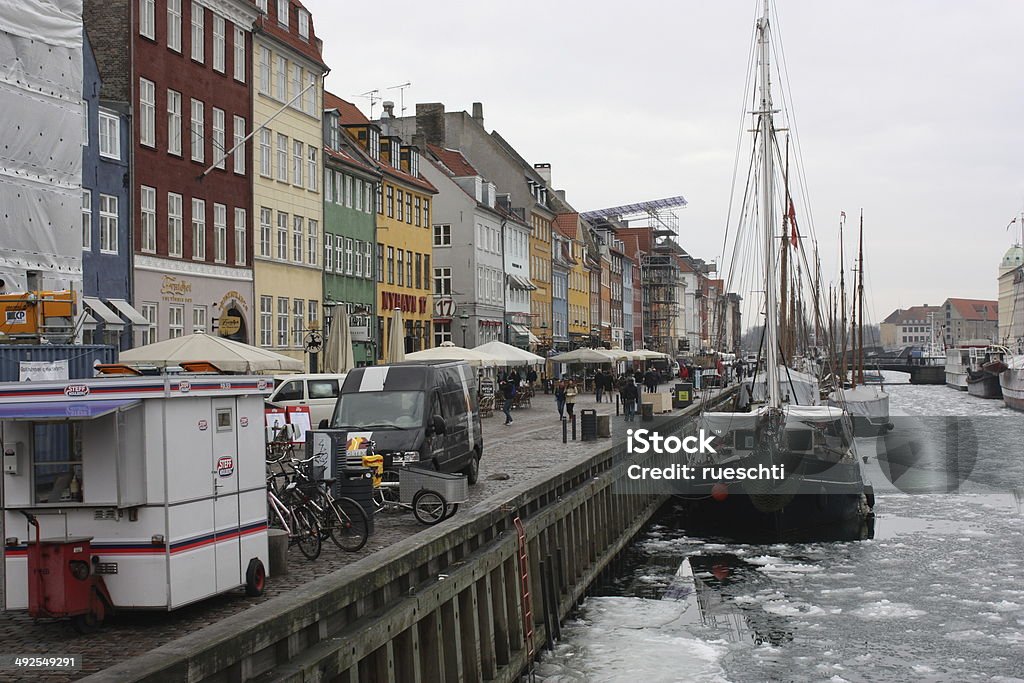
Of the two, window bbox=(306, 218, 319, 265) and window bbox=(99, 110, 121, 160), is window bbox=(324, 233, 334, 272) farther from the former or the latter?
window bbox=(99, 110, 121, 160)

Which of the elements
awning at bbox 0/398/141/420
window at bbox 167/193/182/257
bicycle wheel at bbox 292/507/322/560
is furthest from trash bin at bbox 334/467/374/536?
window at bbox 167/193/182/257

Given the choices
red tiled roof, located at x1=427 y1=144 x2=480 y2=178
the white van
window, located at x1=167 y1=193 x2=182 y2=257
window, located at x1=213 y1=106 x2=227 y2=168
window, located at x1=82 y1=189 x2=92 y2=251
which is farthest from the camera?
red tiled roof, located at x1=427 y1=144 x2=480 y2=178

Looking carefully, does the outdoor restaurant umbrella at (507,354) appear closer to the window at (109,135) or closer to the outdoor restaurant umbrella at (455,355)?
the outdoor restaurant umbrella at (455,355)

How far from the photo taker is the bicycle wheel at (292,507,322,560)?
52.2 feet

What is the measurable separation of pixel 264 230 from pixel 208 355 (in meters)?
23.9

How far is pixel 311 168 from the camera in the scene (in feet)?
178

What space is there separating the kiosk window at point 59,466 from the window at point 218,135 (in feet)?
112

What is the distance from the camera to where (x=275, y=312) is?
49844 millimetres

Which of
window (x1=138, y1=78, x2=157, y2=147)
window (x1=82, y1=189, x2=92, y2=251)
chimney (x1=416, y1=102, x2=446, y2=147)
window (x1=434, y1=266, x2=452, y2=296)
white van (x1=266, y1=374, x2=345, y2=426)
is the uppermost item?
chimney (x1=416, y1=102, x2=446, y2=147)

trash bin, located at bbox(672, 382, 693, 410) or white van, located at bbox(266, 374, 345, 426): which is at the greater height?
white van, located at bbox(266, 374, 345, 426)

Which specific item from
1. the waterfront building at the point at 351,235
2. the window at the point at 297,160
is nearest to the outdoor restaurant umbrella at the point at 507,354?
the waterfront building at the point at 351,235

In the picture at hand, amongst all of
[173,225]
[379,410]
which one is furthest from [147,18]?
[379,410]

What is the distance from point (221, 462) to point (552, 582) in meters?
8.96

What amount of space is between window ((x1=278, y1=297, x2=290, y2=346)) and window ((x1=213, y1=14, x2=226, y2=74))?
31.0 feet
